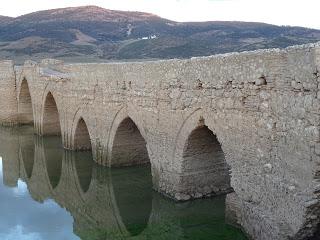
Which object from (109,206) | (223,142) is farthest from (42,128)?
(223,142)

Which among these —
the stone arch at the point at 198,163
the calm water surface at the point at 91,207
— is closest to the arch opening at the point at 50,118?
the calm water surface at the point at 91,207

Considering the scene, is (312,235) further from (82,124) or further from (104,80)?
(82,124)

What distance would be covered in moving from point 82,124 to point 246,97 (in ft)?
25.9

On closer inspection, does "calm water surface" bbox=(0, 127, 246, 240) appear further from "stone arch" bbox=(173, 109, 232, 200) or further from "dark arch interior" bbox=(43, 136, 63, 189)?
"stone arch" bbox=(173, 109, 232, 200)

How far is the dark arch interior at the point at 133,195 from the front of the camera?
345 inches

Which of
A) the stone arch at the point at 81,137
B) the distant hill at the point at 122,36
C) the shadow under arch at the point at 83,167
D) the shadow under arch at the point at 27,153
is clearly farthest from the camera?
the distant hill at the point at 122,36

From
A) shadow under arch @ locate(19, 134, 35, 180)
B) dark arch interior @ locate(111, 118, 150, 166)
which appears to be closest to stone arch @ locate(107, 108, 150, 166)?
dark arch interior @ locate(111, 118, 150, 166)

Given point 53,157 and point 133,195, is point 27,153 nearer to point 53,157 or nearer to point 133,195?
point 53,157

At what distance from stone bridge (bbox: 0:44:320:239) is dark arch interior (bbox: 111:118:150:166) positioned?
0.08ft

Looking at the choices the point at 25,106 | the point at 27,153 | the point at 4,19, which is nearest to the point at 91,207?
the point at 27,153

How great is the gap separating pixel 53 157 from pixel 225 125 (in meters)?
8.33

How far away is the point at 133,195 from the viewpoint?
33.4 feet

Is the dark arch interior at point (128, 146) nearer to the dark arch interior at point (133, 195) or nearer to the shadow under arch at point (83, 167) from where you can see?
the dark arch interior at point (133, 195)

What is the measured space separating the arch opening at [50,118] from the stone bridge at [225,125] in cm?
350
